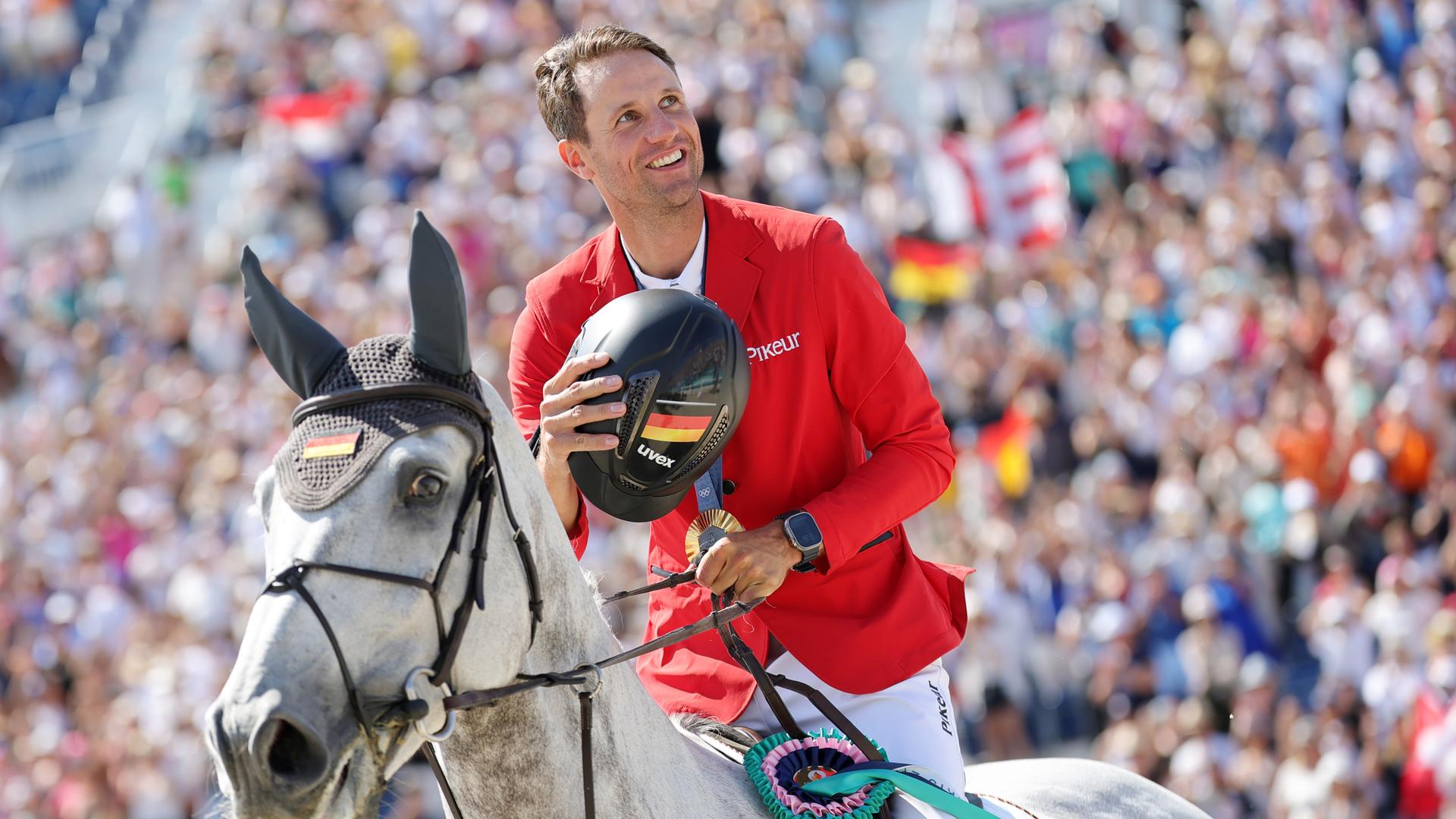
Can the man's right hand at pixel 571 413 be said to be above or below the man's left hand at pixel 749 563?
above

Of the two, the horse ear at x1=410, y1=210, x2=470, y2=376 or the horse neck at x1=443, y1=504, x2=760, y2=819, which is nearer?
the horse ear at x1=410, y1=210, x2=470, y2=376

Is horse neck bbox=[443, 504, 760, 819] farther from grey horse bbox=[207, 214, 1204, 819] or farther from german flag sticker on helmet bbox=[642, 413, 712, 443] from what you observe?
german flag sticker on helmet bbox=[642, 413, 712, 443]

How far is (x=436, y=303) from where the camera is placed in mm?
3209

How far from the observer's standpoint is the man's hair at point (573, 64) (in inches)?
162

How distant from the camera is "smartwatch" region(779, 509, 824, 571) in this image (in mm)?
3818

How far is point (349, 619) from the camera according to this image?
2.97m

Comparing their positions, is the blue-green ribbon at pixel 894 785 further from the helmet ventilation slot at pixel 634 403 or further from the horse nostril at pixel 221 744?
the horse nostril at pixel 221 744

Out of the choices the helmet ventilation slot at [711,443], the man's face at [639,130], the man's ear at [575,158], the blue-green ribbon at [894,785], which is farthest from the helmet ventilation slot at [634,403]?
the blue-green ribbon at [894,785]

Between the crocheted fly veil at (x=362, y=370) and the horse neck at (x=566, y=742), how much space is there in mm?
408

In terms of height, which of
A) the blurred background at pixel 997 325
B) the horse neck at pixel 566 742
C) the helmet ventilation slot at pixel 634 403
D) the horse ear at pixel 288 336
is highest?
the horse ear at pixel 288 336

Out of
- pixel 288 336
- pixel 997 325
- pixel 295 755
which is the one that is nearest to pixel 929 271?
pixel 997 325

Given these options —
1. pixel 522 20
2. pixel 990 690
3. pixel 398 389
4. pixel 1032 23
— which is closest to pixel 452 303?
pixel 398 389

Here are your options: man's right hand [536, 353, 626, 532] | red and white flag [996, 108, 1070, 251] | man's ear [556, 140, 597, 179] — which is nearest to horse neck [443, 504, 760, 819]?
man's right hand [536, 353, 626, 532]

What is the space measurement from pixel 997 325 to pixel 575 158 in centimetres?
1008
